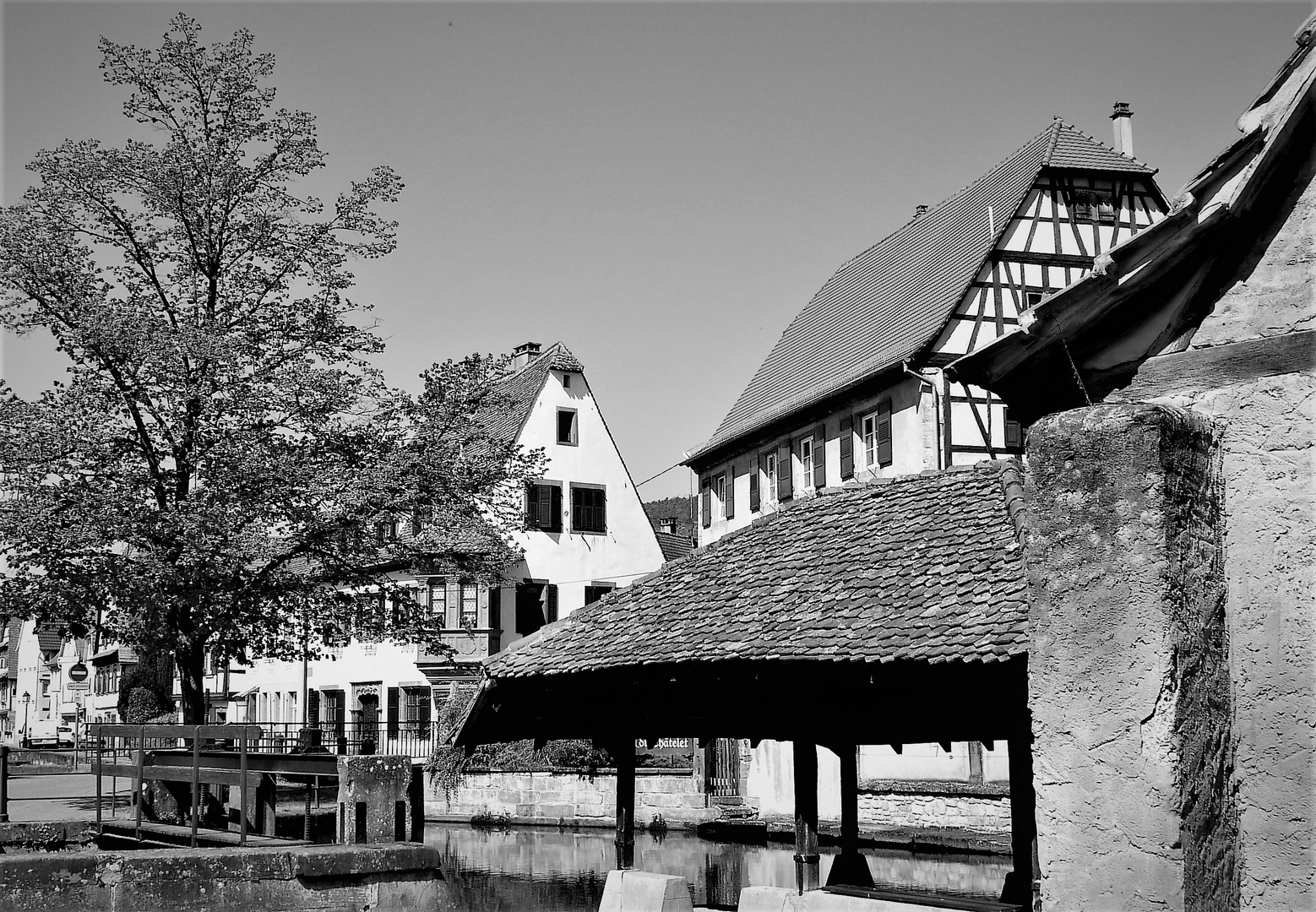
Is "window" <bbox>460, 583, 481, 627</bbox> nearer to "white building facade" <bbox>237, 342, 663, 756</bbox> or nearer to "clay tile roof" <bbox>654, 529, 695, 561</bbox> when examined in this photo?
"white building facade" <bbox>237, 342, 663, 756</bbox>

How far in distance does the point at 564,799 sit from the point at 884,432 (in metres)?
9.99

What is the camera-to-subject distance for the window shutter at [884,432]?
27.9 m

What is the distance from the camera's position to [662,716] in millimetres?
11633

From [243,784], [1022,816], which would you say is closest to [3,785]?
[243,784]

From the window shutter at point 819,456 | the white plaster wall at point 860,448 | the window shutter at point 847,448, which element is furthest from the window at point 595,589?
the window shutter at point 847,448

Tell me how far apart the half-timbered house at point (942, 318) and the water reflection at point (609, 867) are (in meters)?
7.57

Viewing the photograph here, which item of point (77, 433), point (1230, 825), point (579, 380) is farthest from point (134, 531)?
point (579, 380)

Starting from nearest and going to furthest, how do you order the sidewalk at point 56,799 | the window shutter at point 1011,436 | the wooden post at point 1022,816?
the wooden post at point 1022,816 → the sidewalk at point 56,799 → the window shutter at point 1011,436

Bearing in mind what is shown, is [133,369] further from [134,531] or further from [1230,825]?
[1230,825]

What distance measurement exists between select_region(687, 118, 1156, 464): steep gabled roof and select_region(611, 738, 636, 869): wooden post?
52.1 feet

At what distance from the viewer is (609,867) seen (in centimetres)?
2286

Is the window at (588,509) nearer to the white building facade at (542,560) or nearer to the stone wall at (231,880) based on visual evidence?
the white building facade at (542,560)

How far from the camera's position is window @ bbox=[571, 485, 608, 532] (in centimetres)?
3984

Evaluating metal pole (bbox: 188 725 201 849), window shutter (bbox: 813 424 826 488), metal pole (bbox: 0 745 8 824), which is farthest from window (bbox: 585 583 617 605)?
metal pole (bbox: 188 725 201 849)
